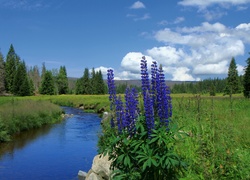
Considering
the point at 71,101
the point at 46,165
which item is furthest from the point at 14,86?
the point at 46,165

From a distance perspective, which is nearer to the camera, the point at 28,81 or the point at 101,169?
the point at 101,169

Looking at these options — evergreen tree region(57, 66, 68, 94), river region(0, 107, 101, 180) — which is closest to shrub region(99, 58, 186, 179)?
river region(0, 107, 101, 180)

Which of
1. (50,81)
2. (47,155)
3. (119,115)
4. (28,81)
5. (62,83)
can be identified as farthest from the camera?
(62,83)

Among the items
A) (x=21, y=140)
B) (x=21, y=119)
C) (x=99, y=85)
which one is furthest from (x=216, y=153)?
(x=99, y=85)

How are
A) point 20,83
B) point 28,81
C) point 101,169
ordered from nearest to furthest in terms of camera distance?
point 101,169
point 20,83
point 28,81

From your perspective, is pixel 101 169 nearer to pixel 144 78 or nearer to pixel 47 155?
pixel 144 78

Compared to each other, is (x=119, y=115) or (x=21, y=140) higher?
(x=119, y=115)

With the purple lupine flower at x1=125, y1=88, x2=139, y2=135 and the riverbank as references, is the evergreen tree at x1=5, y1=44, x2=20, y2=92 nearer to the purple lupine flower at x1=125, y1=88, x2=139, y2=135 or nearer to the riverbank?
the riverbank

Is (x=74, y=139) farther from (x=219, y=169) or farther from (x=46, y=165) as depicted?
(x=219, y=169)

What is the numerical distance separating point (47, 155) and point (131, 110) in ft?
36.9

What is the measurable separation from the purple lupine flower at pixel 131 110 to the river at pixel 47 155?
23.4ft

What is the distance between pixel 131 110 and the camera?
5.48 metres

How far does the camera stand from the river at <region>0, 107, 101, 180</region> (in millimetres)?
12291

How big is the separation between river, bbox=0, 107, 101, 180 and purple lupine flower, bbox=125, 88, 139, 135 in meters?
7.12
